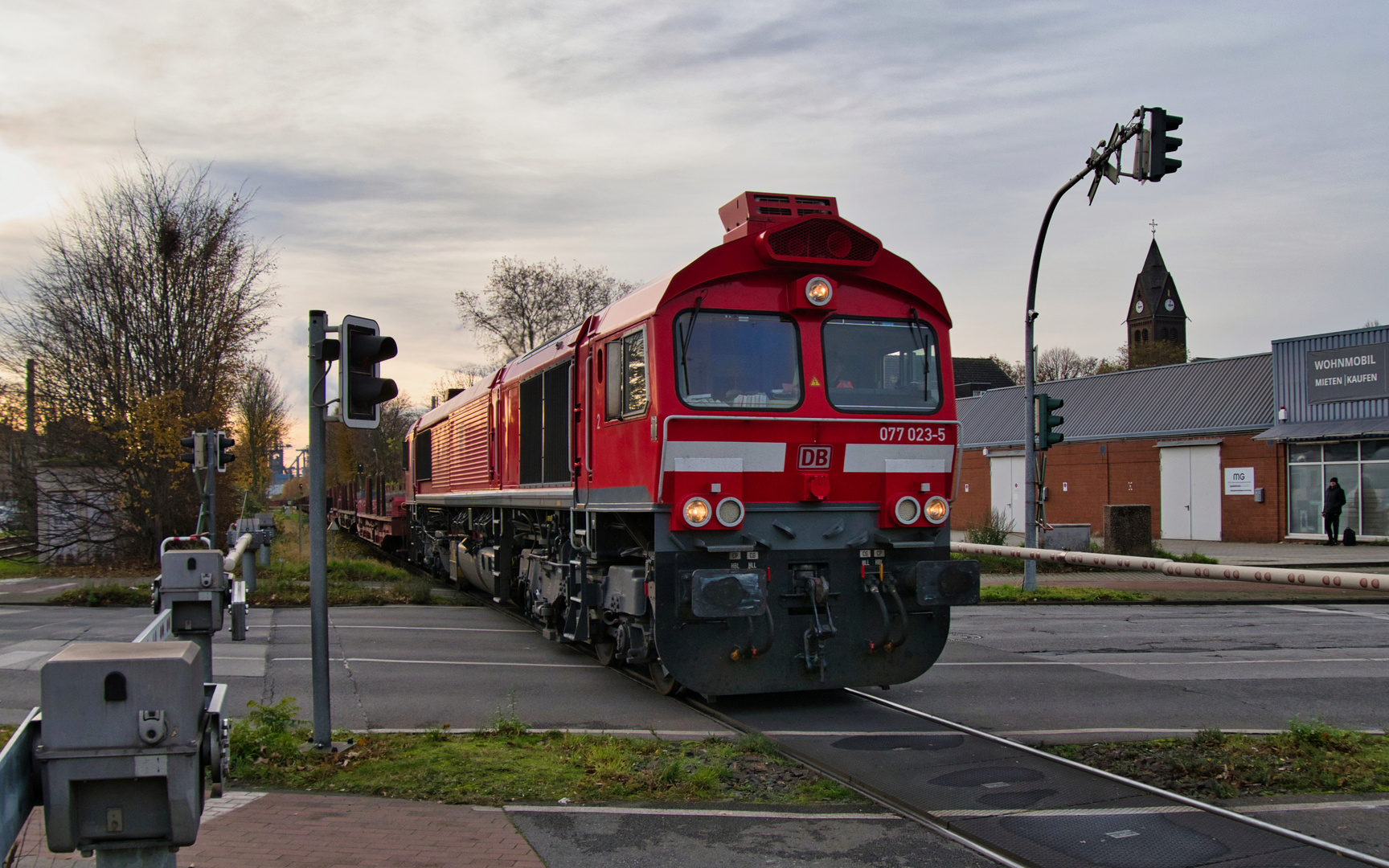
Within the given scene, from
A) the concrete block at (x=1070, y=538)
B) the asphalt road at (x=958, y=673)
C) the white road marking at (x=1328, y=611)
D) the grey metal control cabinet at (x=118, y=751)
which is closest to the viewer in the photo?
the grey metal control cabinet at (x=118, y=751)

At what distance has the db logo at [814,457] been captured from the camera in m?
8.65

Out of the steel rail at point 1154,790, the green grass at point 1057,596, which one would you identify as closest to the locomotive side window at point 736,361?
the steel rail at point 1154,790

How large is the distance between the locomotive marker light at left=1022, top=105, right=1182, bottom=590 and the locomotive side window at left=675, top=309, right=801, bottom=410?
863 centimetres

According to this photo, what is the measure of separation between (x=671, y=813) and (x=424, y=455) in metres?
17.7

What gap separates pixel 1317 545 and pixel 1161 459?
651 centimetres

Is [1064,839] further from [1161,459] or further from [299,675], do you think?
[1161,459]

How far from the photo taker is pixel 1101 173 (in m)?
16.0

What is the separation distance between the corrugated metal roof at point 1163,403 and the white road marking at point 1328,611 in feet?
45.1

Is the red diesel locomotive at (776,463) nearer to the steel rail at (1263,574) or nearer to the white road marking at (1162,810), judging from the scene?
the steel rail at (1263,574)

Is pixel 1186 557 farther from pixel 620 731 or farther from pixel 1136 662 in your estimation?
pixel 620 731

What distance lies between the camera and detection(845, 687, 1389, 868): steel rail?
5.26 m

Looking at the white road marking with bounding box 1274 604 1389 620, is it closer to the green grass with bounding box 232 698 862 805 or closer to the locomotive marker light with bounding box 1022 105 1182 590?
the locomotive marker light with bounding box 1022 105 1182 590

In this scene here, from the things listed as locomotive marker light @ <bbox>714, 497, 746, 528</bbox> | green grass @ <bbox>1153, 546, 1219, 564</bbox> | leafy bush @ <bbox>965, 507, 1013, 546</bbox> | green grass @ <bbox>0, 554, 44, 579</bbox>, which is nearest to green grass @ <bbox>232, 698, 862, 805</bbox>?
locomotive marker light @ <bbox>714, 497, 746, 528</bbox>

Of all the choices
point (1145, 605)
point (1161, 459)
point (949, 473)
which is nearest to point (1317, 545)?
point (1161, 459)
